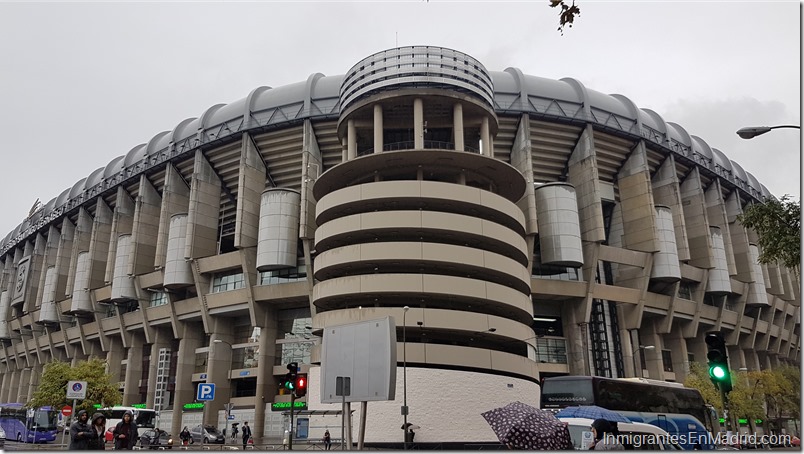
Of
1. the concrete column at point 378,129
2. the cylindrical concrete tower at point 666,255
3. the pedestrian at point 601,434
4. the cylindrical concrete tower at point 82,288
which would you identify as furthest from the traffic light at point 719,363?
the cylindrical concrete tower at point 82,288

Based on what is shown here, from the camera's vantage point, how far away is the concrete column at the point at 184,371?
212 ft

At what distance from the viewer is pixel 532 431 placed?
64.2ft

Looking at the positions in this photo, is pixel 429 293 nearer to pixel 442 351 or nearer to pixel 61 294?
pixel 442 351

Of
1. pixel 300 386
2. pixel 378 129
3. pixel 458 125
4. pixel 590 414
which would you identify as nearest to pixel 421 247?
pixel 378 129

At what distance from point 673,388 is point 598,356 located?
34317 millimetres

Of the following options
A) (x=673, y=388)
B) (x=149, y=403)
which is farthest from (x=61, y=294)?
(x=673, y=388)

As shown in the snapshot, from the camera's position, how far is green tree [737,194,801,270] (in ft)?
57.4

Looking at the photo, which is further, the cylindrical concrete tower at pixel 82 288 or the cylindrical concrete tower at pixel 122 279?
the cylindrical concrete tower at pixel 82 288

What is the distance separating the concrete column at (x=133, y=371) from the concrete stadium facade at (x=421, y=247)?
27 cm

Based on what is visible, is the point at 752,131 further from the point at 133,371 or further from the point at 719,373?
the point at 133,371

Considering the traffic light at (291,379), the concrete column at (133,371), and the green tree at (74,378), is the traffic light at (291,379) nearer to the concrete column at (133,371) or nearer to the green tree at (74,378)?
the green tree at (74,378)

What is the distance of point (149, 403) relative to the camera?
6894 centimetres

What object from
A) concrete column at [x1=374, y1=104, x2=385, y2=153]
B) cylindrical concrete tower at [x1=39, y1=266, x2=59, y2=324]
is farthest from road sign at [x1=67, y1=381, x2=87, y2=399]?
cylindrical concrete tower at [x1=39, y1=266, x2=59, y2=324]

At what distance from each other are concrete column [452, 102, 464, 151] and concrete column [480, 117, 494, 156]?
2.52 metres
